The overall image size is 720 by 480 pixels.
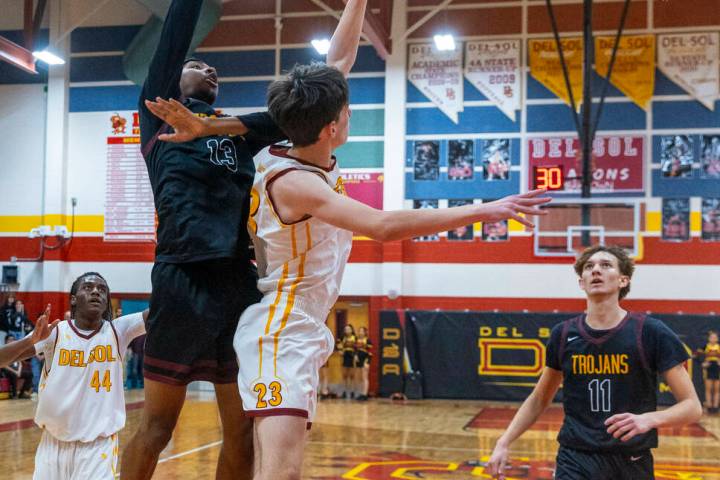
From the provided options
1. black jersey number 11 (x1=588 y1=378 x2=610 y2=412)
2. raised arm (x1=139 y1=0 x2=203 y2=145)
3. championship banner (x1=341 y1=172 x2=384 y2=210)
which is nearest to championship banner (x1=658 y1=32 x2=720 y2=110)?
championship banner (x1=341 y1=172 x2=384 y2=210)

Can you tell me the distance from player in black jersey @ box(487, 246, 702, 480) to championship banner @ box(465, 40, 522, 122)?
498 inches

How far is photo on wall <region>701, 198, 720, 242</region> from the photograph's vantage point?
616 inches

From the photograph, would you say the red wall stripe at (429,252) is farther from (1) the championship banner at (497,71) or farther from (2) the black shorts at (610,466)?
(2) the black shorts at (610,466)

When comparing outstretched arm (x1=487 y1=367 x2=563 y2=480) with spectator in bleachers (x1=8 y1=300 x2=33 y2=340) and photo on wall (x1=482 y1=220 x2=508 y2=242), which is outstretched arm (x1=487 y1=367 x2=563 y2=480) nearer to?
photo on wall (x1=482 y1=220 x2=508 y2=242)

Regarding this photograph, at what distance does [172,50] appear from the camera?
3.25 meters

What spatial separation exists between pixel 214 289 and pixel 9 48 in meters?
13.6

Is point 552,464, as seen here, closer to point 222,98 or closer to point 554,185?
point 554,185

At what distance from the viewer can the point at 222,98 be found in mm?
17594

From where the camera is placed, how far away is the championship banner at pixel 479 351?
15703 millimetres

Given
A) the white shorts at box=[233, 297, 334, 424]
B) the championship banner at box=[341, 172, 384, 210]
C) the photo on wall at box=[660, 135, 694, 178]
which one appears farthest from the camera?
the championship banner at box=[341, 172, 384, 210]

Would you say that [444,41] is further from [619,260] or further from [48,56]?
[619,260]

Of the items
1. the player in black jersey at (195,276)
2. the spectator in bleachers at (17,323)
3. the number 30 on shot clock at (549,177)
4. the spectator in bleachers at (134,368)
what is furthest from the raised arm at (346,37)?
the spectator in bleachers at (134,368)

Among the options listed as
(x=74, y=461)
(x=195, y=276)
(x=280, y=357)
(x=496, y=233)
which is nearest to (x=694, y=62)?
(x=496, y=233)

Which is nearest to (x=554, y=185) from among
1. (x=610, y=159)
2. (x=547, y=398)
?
(x=610, y=159)
